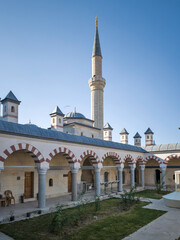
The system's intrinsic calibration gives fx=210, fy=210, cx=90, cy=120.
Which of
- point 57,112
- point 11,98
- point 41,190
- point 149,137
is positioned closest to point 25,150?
point 41,190

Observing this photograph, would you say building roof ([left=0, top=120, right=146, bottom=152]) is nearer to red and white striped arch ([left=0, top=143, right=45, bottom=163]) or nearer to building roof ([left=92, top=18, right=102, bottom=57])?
red and white striped arch ([left=0, top=143, right=45, bottom=163])

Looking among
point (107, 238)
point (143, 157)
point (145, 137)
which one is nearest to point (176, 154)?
point (143, 157)

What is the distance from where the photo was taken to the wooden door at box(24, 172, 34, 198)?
45.5 ft

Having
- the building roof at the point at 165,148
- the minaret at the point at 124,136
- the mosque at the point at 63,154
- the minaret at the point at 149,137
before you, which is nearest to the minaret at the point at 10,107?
the mosque at the point at 63,154

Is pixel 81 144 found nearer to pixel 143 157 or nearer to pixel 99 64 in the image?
pixel 143 157

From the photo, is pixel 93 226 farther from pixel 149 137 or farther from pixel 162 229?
pixel 149 137

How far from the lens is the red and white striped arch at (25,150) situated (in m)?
10.0

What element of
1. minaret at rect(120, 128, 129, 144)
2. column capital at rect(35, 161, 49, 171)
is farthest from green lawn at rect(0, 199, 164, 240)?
minaret at rect(120, 128, 129, 144)

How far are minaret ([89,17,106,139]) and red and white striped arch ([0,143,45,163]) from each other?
1504 centimetres

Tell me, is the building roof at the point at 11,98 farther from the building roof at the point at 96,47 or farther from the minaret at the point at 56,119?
the building roof at the point at 96,47

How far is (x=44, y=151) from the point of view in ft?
38.9

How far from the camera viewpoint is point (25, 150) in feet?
36.4

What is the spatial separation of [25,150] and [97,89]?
17.5 meters

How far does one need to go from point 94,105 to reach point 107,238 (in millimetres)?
20349
